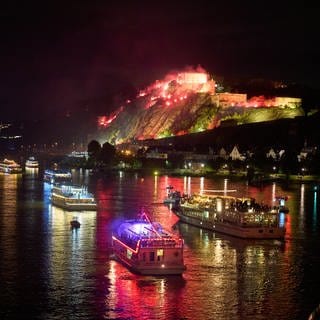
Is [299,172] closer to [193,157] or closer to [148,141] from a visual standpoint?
[193,157]

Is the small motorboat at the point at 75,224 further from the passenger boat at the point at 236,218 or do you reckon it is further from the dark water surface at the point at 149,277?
the passenger boat at the point at 236,218

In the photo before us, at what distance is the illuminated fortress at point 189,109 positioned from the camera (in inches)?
2849

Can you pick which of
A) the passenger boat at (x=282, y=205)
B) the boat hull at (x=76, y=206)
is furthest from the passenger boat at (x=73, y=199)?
the passenger boat at (x=282, y=205)

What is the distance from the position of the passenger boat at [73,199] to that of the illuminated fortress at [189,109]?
4004cm

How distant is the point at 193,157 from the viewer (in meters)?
63.6

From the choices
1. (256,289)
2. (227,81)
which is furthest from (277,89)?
(256,289)

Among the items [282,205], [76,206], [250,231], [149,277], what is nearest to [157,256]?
[149,277]

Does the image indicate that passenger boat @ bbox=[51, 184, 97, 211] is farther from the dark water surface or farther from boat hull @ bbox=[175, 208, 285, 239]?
boat hull @ bbox=[175, 208, 285, 239]

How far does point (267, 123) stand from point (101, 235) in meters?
47.1

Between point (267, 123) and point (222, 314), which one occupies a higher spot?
point (267, 123)

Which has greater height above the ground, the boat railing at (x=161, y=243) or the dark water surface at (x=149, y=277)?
the boat railing at (x=161, y=243)

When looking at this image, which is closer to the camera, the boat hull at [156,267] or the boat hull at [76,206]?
the boat hull at [156,267]

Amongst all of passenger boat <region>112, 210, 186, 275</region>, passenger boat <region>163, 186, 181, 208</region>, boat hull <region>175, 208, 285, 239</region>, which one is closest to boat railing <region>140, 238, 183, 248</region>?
passenger boat <region>112, 210, 186, 275</region>

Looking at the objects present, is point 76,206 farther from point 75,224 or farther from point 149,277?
point 149,277
